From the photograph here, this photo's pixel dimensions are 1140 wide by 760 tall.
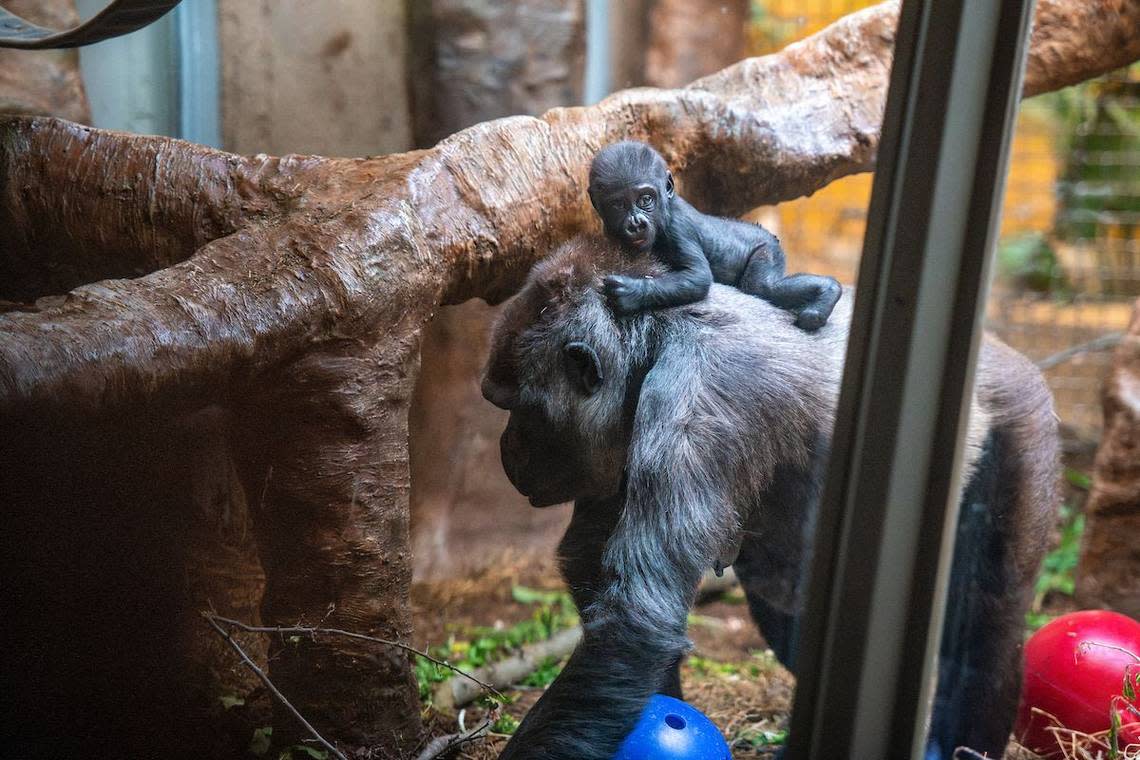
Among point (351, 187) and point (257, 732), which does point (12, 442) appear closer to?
point (257, 732)

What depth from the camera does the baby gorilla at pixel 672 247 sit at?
6.07 feet

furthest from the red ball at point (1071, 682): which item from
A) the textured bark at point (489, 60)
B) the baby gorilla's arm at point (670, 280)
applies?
the textured bark at point (489, 60)

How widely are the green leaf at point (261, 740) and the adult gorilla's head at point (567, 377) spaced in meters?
0.66

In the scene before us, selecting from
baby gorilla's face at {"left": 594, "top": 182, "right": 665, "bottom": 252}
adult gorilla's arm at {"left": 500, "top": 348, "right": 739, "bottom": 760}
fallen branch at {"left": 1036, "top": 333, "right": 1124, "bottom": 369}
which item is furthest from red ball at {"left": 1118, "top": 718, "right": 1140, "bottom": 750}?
baby gorilla's face at {"left": 594, "top": 182, "right": 665, "bottom": 252}

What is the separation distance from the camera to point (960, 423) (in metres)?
1.51

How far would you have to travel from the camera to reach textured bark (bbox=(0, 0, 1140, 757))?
4.96 feet

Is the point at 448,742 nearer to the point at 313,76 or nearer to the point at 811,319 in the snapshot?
the point at 811,319

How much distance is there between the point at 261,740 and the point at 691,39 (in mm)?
2035

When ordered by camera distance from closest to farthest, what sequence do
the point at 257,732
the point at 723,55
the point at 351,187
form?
1. the point at 257,732
2. the point at 351,187
3. the point at 723,55

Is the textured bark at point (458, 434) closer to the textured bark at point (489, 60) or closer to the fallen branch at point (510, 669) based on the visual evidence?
the textured bark at point (489, 60)

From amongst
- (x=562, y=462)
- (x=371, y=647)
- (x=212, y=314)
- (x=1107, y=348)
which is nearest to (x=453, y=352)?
(x=562, y=462)

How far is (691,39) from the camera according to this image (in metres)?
2.59

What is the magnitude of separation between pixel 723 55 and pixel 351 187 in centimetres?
114

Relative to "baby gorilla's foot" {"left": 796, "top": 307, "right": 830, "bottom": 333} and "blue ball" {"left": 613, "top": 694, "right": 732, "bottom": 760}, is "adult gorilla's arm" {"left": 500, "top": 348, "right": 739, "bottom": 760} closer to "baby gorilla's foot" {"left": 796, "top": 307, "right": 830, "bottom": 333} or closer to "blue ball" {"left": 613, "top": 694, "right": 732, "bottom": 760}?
"blue ball" {"left": 613, "top": 694, "right": 732, "bottom": 760}
